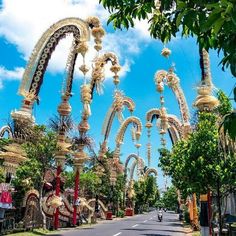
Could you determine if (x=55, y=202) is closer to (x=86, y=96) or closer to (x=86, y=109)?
(x=86, y=109)

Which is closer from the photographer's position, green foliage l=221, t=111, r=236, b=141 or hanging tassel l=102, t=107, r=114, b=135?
green foliage l=221, t=111, r=236, b=141

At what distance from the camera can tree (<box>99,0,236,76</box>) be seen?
2.74m

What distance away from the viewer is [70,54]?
28.0 meters

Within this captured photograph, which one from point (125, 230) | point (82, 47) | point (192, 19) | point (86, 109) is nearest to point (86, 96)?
point (86, 109)

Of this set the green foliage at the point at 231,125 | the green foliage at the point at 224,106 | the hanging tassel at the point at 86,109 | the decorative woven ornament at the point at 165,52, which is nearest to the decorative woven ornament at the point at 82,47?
the hanging tassel at the point at 86,109

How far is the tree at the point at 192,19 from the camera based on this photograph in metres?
2.74

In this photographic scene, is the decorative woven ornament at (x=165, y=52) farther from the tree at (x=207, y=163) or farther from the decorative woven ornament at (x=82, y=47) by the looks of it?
the decorative woven ornament at (x=82, y=47)

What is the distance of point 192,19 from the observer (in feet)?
10.5

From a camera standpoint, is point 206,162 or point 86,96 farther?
point 86,96

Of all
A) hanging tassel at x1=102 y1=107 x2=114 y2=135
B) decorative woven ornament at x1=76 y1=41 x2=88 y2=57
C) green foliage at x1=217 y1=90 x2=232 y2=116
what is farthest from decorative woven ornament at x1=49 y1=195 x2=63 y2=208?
hanging tassel at x1=102 y1=107 x2=114 y2=135

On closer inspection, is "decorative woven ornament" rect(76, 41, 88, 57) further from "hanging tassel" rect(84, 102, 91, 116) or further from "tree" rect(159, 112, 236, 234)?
"tree" rect(159, 112, 236, 234)

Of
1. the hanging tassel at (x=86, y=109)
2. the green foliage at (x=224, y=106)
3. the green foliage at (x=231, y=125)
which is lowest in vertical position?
the green foliage at (x=231, y=125)

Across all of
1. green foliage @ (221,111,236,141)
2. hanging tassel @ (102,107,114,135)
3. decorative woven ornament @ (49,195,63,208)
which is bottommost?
green foliage @ (221,111,236,141)

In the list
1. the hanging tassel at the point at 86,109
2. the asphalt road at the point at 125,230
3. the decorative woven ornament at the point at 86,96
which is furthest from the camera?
the hanging tassel at the point at 86,109
